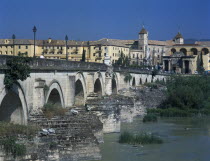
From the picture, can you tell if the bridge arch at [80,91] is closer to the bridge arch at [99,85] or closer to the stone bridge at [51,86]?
the stone bridge at [51,86]

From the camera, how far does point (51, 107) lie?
2623 cm

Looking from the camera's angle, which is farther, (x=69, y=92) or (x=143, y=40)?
(x=143, y=40)

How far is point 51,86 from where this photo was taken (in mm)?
28562

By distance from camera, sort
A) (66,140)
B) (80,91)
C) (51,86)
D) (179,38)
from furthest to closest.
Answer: (179,38) → (80,91) → (51,86) → (66,140)

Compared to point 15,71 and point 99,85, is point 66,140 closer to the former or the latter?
point 15,71

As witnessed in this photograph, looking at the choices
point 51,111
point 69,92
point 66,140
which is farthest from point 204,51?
point 66,140

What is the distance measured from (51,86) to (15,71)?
232 inches

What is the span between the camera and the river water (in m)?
28.5

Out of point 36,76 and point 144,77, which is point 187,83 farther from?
point 36,76

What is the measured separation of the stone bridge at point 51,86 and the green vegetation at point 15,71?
25 centimetres

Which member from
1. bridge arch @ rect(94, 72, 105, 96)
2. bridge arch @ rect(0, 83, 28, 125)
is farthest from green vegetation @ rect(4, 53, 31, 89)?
bridge arch @ rect(94, 72, 105, 96)

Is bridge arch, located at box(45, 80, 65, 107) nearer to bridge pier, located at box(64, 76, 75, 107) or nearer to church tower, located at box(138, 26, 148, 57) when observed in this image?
bridge pier, located at box(64, 76, 75, 107)

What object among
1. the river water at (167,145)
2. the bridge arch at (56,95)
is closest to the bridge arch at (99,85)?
the river water at (167,145)

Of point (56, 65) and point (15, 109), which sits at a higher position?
point (56, 65)
